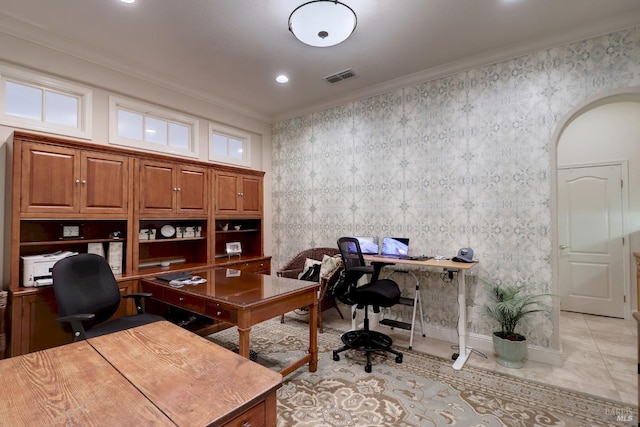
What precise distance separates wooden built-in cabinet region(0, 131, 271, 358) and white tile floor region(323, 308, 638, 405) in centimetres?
213

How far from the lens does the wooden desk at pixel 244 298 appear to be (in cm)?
220

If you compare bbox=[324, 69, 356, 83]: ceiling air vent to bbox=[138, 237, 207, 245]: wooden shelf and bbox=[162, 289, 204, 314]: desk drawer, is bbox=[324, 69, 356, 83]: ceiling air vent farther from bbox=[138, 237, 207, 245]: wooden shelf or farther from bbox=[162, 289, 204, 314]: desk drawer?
bbox=[162, 289, 204, 314]: desk drawer

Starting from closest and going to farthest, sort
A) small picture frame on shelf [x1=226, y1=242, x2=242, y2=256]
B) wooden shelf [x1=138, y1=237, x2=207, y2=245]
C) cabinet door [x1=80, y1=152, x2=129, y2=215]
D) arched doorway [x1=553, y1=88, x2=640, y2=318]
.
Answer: cabinet door [x1=80, y1=152, x2=129, y2=215], wooden shelf [x1=138, y1=237, x2=207, y2=245], arched doorway [x1=553, y1=88, x2=640, y2=318], small picture frame on shelf [x1=226, y1=242, x2=242, y2=256]

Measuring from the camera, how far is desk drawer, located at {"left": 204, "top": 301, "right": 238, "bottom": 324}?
7.37 feet

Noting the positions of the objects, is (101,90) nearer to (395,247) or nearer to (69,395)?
(69,395)

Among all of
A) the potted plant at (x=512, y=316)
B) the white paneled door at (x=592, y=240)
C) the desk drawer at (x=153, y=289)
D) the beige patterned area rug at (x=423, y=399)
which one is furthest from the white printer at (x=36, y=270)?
the white paneled door at (x=592, y=240)

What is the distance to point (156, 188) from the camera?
3.54m

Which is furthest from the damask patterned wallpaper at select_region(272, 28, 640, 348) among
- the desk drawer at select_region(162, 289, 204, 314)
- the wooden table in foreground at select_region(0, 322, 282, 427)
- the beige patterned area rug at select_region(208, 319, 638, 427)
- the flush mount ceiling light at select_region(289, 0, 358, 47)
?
the wooden table in foreground at select_region(0, 322, 282, 427)

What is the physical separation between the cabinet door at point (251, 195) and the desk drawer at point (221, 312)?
2.27 meters

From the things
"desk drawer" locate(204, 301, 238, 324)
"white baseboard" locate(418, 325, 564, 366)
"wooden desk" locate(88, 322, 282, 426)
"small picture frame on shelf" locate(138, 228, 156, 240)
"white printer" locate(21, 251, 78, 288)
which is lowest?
"white baseboard" locate(418, 325, 564, 366)

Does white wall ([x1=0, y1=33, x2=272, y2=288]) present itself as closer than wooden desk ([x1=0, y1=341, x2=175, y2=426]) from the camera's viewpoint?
No

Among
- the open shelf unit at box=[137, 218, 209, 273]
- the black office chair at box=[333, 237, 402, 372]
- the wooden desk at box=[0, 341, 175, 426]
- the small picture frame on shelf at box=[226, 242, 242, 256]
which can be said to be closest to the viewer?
the wooden desk at box=[0, 341, 175, 426]

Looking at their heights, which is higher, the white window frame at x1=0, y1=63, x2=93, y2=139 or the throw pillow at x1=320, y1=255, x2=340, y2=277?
the white window frame at x1=0, y1=63, x2=93, y2=139

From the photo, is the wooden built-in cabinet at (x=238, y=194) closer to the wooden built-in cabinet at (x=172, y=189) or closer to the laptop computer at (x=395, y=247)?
the wooden built-in cabinet at (x=172, y=189)
